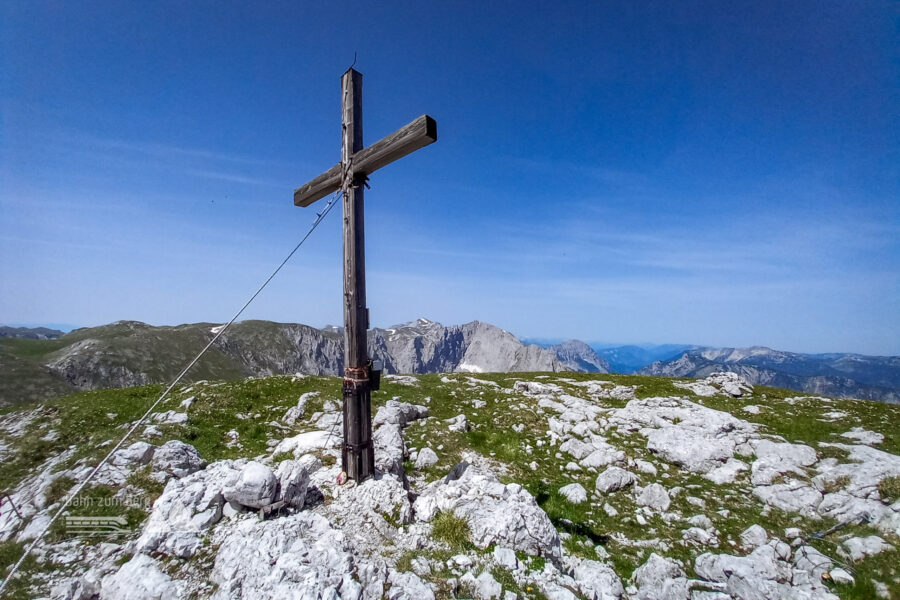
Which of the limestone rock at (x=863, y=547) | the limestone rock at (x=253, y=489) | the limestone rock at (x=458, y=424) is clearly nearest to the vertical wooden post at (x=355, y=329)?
the limestone rock at (x=253, y=489)

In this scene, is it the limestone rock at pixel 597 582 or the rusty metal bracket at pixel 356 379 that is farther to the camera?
the rusty metal bracket at pixel 356 379

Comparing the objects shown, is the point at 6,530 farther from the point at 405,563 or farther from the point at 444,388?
the point at 444,388

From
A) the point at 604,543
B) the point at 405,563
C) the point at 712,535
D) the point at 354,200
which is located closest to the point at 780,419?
the point at 712,535

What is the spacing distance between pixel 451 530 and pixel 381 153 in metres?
7.82

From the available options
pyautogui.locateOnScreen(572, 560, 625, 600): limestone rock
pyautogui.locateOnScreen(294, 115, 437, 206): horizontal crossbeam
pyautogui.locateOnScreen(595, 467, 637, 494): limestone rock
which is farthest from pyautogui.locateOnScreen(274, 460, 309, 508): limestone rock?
pyautogui.locateOnScreen(595, 467, 637, 494): limestone rock

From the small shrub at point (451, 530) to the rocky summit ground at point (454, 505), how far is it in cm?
4

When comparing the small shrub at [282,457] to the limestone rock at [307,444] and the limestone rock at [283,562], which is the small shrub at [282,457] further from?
the limestone rock at [283,562]

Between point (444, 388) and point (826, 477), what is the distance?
700 inches

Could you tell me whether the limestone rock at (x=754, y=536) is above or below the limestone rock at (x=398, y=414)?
below

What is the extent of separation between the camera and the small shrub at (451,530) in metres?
6.84

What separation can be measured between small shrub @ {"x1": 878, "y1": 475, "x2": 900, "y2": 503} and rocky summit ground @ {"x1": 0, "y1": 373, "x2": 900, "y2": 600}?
72 mm

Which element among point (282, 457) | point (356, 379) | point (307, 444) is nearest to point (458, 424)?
point (307, 444)

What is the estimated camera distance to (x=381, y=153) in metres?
7.88

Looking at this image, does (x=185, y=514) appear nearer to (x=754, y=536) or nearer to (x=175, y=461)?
(x=175, y=461)
